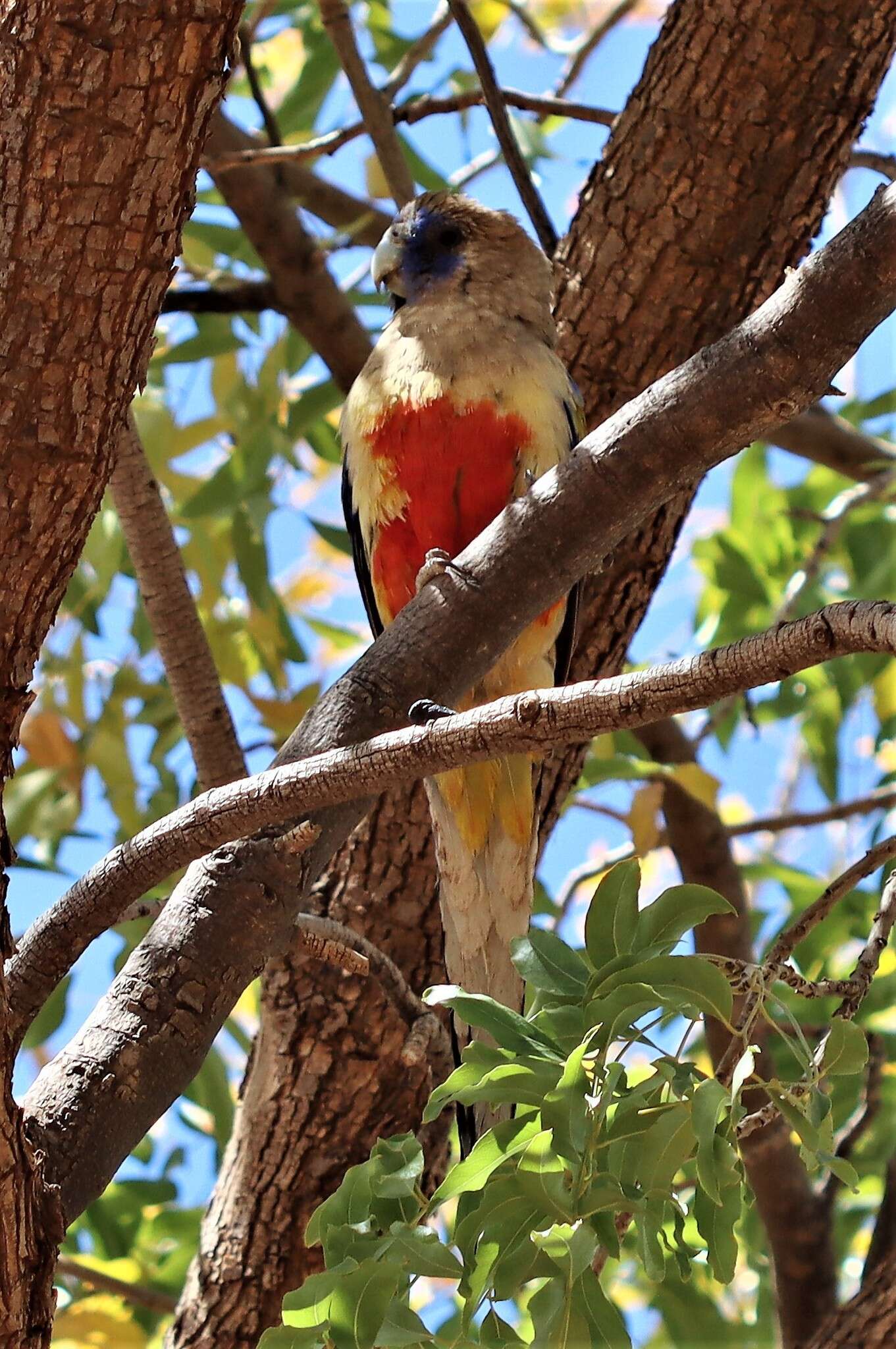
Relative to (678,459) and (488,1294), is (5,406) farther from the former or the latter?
(488,1294)

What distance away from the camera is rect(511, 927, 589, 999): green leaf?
167 centimetres

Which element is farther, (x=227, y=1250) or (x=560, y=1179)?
(x=227, y=1250)

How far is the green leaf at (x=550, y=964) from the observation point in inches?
65.6

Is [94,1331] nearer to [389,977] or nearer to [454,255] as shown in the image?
[389,977]

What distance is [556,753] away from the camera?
11.1 feet

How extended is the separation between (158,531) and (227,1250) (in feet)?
5.34

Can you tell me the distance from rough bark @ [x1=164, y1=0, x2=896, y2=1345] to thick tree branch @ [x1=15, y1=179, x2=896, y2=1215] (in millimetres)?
1134

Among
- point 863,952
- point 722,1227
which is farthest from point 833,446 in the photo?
point 722,1227

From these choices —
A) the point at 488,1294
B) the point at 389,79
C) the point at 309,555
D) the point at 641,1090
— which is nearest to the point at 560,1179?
the point at 641,1090

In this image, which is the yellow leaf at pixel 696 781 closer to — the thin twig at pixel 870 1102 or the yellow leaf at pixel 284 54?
the thin twig at pixel 870 1102

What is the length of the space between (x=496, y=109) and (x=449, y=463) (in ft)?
3.65

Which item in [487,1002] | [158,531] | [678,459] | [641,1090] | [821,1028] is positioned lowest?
[641,1090]

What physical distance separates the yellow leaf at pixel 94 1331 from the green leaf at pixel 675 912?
2.24 m

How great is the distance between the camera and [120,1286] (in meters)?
3.32
